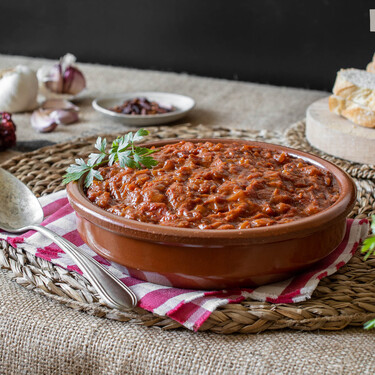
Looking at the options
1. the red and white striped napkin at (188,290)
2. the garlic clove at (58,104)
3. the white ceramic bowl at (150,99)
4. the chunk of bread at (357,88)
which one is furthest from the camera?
the garlic clove at (58,104)

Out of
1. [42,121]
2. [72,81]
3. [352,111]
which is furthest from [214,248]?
[72,81]

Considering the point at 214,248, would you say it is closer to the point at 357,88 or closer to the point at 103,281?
the point at 103,281

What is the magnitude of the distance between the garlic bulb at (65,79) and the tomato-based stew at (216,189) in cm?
180

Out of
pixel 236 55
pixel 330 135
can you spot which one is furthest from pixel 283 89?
pixel 330 135

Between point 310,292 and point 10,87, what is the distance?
7.25ft

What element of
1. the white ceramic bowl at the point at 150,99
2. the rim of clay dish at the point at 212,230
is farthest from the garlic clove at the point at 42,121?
the rim of clay dish at the point at 212,230

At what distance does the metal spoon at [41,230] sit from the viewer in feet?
4.56

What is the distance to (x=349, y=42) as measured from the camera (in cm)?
342

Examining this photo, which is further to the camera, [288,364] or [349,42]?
[349,42]

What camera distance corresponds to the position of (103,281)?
1422 mm

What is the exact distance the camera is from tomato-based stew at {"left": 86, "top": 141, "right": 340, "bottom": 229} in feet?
4.69

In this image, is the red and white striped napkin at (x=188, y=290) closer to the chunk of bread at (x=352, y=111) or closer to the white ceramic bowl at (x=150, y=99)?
the chunk of bread at (x=352, y=111)

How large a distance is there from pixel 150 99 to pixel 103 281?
6.58 ft

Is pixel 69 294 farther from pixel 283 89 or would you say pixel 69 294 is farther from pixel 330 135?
pixel 283 89
